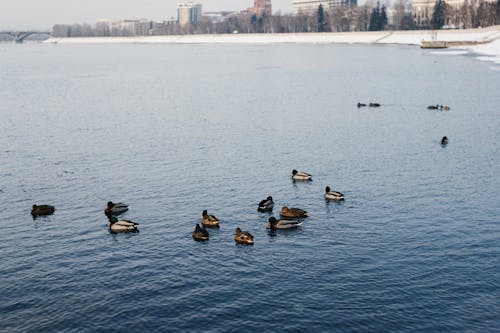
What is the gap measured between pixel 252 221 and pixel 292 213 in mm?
2572

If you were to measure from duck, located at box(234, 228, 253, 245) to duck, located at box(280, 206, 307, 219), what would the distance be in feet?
15.0

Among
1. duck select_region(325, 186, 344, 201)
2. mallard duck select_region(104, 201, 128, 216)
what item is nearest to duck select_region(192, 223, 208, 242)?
mallard duck select_region(104, 201, 128, 216)

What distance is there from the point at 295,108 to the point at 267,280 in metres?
63.6

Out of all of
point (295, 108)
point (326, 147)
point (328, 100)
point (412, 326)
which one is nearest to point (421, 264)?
point (412, 326)

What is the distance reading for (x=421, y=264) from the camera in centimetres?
3325

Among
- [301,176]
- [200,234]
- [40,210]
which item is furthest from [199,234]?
[301,176]

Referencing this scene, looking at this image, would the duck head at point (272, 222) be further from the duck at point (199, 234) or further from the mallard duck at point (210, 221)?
the duck at point (199, 234)

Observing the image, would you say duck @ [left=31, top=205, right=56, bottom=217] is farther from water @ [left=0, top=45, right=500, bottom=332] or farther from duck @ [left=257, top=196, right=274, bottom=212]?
duck @ [left=257, top=196, right=274, bottom=212]

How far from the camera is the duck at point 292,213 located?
4022 centimetres

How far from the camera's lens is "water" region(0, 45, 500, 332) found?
93.8 ft

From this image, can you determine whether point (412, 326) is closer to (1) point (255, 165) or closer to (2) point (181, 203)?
(2) point (181, 203)

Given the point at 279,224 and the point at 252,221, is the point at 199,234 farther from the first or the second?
the point at 279,224

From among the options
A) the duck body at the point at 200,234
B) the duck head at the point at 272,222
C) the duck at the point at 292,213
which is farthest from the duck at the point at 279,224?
the duck body at the point at 200,234

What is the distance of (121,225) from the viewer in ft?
127
